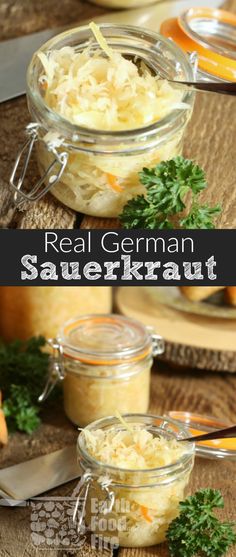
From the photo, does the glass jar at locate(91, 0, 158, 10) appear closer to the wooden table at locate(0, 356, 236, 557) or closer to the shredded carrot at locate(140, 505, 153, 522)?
the wooden table at locate(0, 356, 236, 557)

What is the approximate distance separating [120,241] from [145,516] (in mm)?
343

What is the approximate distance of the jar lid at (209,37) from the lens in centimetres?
127

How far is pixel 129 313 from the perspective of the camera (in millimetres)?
1771

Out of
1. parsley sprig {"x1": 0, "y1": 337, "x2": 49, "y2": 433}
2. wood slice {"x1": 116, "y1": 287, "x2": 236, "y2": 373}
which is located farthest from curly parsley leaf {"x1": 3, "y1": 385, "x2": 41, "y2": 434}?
wood slice {"x1": 116, "y1": 287, "x2": 236, "y2": 373}

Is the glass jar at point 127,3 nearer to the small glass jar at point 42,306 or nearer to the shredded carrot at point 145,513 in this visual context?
the small glass jar at point 42,306

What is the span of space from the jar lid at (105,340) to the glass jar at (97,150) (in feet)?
1.22

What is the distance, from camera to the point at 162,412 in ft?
5.20

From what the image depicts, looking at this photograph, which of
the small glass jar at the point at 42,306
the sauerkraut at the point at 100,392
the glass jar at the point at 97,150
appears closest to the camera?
the glass jar at the point at 97,150

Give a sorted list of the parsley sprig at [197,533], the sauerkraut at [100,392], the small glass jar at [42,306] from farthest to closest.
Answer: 1. the small glass jar at [42,306]
2. the sauerkraut at [100,392]
3. the parsley sprig at [197,533]

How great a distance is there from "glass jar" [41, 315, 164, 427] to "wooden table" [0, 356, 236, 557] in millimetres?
41

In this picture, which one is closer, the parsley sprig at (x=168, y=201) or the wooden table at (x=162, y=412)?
the parsley sprig at (x=168, y=201)

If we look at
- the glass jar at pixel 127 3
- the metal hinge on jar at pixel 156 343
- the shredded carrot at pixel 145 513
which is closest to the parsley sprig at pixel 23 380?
the metal hinge on jar at pixel 156 343

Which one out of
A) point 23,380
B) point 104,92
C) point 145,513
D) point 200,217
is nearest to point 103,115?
point 104,92

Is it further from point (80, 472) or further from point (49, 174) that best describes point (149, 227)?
point (80, 472)
